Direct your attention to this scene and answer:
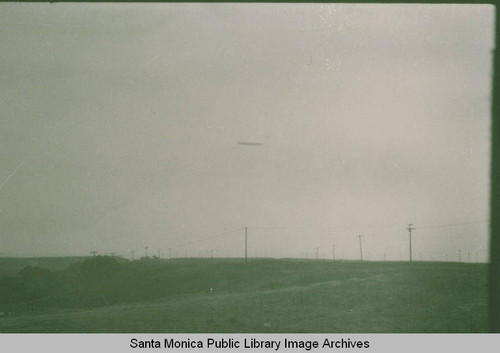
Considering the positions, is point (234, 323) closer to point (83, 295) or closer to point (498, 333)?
point (498, 333)

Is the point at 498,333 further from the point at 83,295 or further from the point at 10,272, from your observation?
the point at 10,272

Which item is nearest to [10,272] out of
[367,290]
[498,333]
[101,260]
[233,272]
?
[101,260]

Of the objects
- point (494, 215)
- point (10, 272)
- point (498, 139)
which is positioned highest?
point (498, 139)

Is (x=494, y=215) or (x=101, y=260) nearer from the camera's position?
(x=494, y=215)
